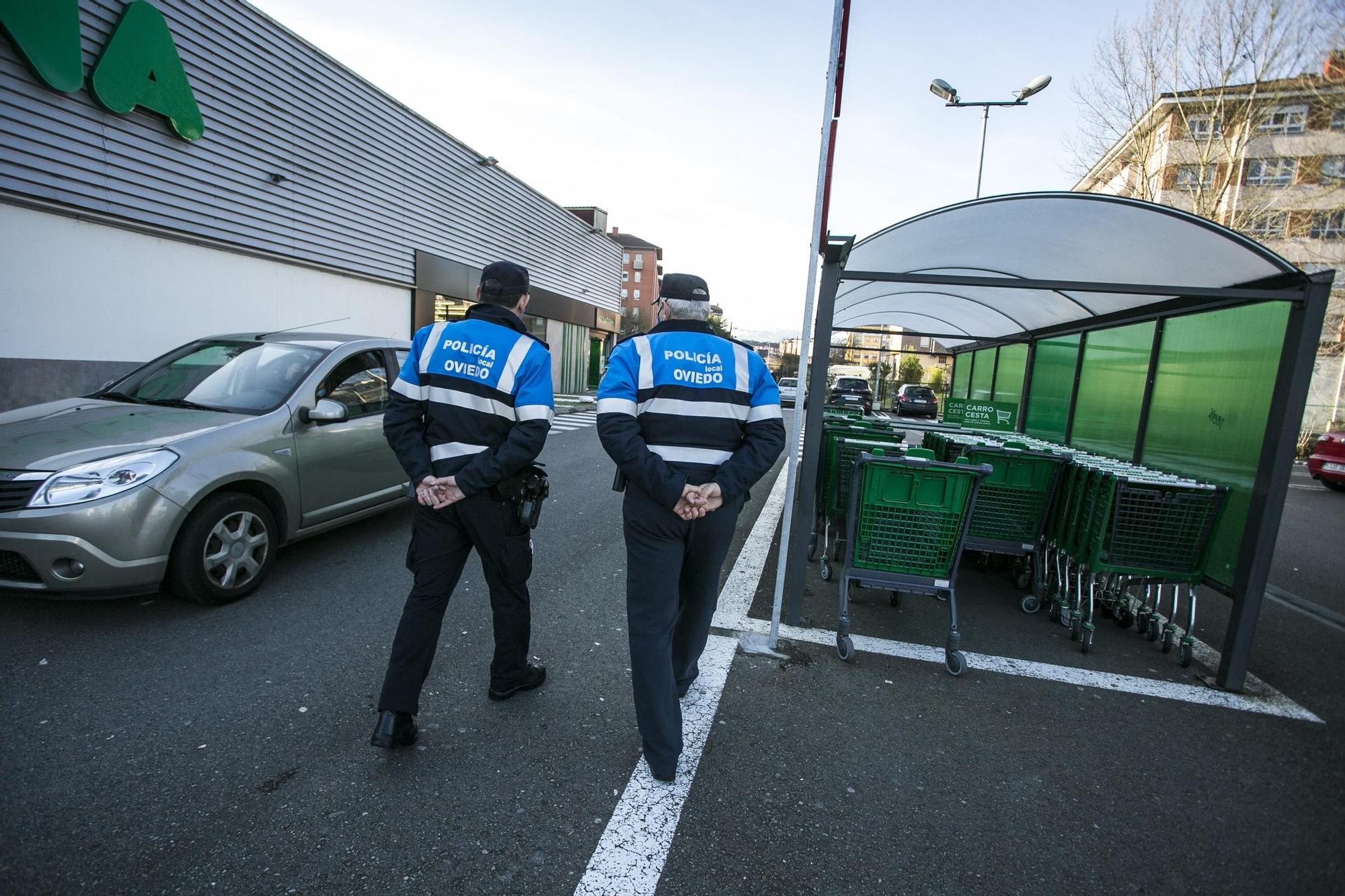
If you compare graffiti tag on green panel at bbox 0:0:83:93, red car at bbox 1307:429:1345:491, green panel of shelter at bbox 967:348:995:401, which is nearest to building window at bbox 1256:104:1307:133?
red car at bbox 1307:429:1345:491

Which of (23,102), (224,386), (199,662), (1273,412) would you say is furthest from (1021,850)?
(23,102)

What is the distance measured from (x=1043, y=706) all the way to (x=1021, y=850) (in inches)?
49.5

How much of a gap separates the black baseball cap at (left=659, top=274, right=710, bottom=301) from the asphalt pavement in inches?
74.8

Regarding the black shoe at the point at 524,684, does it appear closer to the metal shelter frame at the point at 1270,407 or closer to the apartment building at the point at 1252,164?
the metal shelter frame at the point at 1270,407

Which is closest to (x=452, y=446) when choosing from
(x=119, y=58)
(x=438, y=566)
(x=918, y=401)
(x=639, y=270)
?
(x=438, y=566)

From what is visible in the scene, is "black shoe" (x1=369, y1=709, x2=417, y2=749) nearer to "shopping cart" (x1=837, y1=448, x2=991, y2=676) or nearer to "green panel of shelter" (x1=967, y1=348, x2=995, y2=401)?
"shopping cart" (x1=837, y1=448, x2=991, y2=676)

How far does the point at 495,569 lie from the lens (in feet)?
9.30

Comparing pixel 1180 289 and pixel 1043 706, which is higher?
pixel 1180 289

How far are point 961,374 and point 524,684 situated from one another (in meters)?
11.7

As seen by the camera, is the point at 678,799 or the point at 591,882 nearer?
the point at 591,882

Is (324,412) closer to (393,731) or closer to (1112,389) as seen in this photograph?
(393,731)

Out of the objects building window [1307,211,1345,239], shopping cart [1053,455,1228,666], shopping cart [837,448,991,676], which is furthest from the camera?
building window [1307,211,1345,239]

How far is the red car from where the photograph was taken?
12.0 m

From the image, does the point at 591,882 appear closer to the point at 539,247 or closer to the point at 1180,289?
the point at 1180,289
